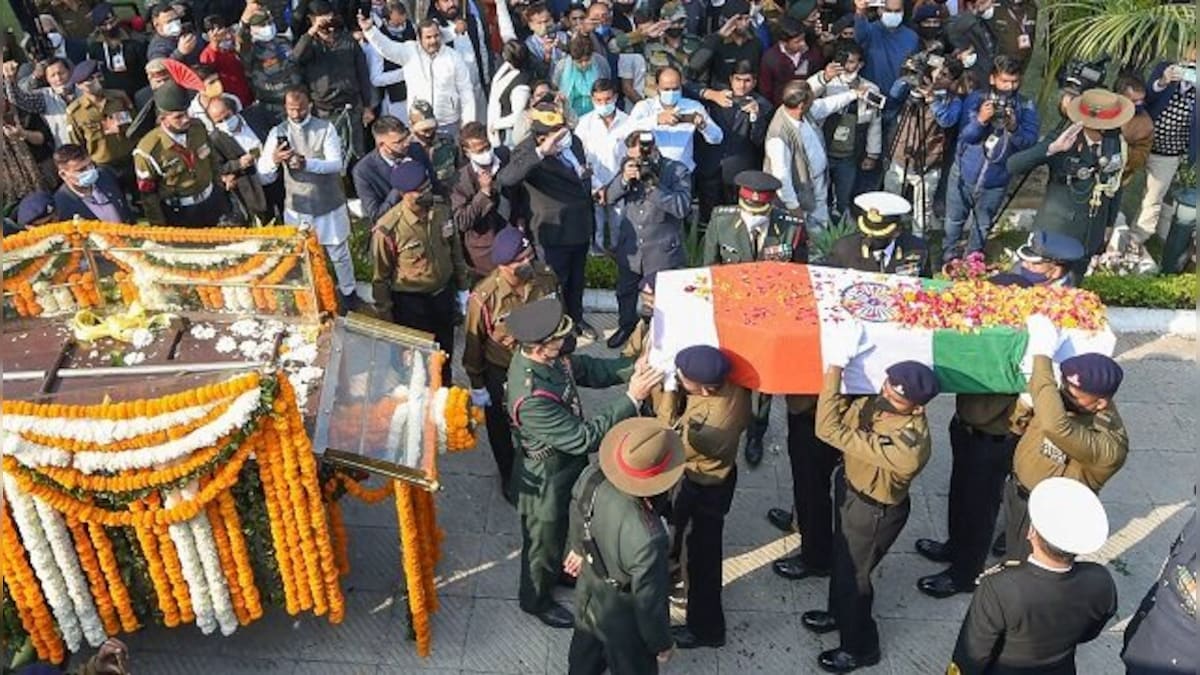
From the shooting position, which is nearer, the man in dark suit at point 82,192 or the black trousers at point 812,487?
the black trousers at point 812,487

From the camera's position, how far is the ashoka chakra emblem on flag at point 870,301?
5391 millimetres

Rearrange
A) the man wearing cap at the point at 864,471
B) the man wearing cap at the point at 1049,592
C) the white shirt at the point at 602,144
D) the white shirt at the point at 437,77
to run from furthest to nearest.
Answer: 1. the white shirt at the point at 437,77
2. the white shirt at the point at 602,144
3. the man wearing cap at the point at 864,471
4. the man wearing cap at the point at 1049,592

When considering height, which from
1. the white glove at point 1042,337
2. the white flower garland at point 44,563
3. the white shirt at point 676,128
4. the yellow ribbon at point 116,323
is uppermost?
the white shirt at point 676,128

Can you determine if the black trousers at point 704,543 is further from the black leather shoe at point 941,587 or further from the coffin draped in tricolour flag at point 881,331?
the black leather shoe at point 941,587

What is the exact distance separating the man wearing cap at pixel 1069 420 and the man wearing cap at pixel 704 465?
1.31m

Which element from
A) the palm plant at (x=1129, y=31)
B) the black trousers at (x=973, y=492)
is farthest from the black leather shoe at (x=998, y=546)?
the palm plant at (x=1129, y=31)

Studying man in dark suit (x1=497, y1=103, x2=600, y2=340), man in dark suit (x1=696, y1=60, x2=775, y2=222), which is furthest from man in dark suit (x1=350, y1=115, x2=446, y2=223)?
man in dark suit (x1=696, y1=60, x2=775, y2=222)

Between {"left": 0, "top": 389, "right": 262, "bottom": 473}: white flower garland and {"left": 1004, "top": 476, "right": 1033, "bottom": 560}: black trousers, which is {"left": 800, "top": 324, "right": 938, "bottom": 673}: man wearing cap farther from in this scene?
{"left": 0, "top": 389, "right": 262, "bottom": 473}: white flower garland

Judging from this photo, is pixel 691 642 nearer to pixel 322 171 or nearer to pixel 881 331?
pixel 881 331

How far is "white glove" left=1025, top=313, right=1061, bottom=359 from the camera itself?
5152mm

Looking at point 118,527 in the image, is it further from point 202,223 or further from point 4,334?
point 202,223

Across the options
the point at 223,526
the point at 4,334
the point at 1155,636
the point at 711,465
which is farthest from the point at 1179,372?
the point at 4,334

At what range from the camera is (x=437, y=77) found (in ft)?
29.5

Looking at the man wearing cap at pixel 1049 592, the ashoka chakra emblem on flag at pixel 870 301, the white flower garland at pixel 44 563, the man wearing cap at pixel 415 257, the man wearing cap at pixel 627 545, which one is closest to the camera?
the man wearing cap at pixel 1049 592
